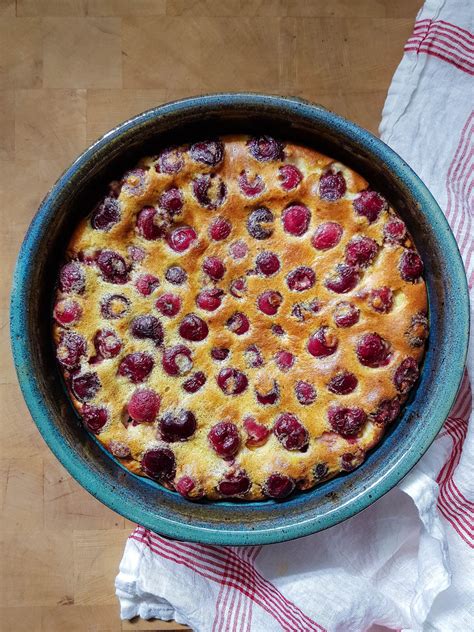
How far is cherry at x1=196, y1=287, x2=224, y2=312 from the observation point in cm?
181

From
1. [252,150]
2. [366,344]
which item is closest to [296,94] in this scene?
[252,150]

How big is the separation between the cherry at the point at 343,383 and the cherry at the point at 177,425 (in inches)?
13.6

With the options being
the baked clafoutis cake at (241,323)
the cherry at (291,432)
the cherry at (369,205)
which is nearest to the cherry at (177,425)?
the baked clafoutis cake at (241,323)

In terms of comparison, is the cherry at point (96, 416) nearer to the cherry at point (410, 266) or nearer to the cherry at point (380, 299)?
the cherry at point (380, 299)

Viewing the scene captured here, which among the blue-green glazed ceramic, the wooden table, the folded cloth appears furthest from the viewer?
the wooden table

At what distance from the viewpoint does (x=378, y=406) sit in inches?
71.2

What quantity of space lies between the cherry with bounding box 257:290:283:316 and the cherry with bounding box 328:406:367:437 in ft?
0.90

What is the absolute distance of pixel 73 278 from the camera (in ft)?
6.02

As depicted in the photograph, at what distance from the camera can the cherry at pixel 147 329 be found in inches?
71.5

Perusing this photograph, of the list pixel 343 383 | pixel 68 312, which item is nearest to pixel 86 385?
pixel 68 312

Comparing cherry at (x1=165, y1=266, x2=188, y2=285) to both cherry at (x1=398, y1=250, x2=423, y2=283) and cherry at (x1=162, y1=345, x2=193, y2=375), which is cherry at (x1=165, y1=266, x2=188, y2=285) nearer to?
cherry at (x1=162, y1=345, x2=193, y2=375)

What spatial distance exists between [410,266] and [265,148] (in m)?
0.46

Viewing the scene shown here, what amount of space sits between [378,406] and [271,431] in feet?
0.87

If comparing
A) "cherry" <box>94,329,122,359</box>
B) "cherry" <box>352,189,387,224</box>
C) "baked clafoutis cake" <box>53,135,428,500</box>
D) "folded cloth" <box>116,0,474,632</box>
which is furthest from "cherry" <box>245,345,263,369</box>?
"folded cloth" <box>116,0,474,632</box>
